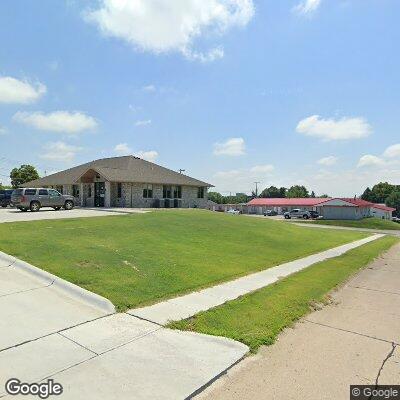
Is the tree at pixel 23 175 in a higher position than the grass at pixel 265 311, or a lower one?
higher

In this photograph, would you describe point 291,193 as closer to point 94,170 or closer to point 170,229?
point 94,170

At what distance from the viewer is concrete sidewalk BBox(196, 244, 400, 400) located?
4.17m

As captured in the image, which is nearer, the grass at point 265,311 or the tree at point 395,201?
the grass at point 265,311

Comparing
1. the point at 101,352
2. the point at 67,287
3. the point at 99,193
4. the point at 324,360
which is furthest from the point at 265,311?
the point at 99,193

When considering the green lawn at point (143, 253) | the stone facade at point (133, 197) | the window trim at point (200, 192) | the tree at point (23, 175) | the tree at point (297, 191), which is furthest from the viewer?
the tree at point (297, 191)

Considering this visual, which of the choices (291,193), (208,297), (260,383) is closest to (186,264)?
(208,297)

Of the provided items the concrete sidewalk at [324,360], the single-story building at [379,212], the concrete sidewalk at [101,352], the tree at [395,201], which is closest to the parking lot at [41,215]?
the concrete sidewalk at [101,352]

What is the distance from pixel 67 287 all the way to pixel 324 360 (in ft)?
17.1

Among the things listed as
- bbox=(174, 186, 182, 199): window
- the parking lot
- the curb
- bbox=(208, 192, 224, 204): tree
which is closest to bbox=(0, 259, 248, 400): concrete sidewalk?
the curb

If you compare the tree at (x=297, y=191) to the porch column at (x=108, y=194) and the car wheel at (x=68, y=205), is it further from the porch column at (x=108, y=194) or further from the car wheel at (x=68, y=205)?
the car wheel at (x=68, y=205)

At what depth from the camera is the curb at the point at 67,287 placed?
6586 millimetres

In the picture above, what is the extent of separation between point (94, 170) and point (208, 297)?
2914 cm

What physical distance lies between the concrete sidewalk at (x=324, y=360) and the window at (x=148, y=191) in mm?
29326

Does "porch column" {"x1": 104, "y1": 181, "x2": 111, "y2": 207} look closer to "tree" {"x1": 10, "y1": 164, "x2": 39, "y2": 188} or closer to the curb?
the curb
